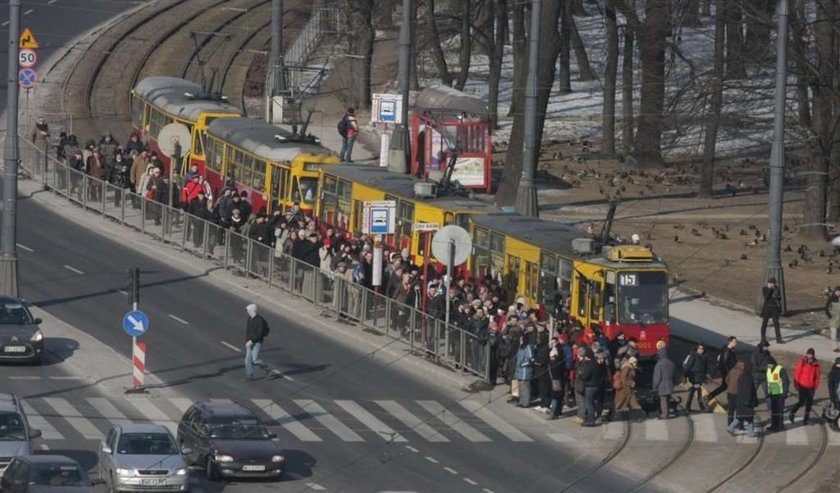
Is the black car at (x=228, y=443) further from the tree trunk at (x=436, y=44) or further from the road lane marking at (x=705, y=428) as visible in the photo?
the tree trunk at (x=436, y=44)

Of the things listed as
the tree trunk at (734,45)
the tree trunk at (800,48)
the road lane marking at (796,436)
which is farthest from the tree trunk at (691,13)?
the road lane marking at (796,436)

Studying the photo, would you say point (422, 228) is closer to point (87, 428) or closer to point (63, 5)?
point (87, 428)

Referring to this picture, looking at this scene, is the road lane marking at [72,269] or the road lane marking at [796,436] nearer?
the road lane marking at [796,436]

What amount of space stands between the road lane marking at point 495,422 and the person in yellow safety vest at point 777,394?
4784 millimetres

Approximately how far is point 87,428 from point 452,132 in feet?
93.9

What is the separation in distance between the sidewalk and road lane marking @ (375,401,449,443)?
9.05 meters

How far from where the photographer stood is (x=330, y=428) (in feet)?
116

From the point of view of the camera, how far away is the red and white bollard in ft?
119

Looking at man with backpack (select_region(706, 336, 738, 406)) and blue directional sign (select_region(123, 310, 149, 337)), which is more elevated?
blue directional sign (select_region(123, 310, 149, 337))

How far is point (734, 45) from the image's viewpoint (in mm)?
66562

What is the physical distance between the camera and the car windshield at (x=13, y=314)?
1515 inches

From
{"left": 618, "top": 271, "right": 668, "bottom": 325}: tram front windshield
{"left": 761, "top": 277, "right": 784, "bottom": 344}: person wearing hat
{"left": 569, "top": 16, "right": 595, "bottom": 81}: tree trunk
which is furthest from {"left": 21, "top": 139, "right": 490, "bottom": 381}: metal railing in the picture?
{"left": 569, "top": 16, "right": 595, "bottom": 81}: tree trunk

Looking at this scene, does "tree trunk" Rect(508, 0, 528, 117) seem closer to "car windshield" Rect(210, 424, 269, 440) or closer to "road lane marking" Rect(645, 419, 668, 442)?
"road lane marking" Rect(645, 419, 668, 442)

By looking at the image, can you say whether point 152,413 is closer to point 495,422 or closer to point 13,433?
point 13,433
